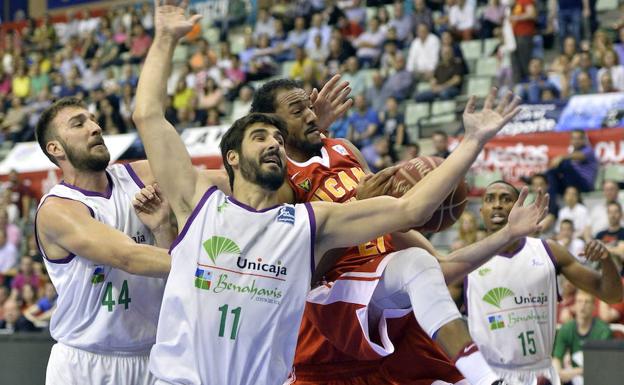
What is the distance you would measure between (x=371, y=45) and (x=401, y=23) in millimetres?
598

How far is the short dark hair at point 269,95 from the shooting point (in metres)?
5.81

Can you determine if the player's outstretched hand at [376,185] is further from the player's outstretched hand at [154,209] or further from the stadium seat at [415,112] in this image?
Result: the stadium seat at [415,112]

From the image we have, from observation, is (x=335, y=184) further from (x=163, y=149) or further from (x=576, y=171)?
(x=576, y=171)

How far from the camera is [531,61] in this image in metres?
14.5

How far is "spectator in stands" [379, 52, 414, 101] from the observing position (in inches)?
623

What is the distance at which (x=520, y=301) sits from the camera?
771 centimetres

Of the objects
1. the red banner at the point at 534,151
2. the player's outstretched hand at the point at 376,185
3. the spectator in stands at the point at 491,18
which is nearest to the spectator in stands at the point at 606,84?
the red banner at the point at 534,151

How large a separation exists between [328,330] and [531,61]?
9.94 metres

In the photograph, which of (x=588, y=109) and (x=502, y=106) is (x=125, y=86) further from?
(x=502, y=106)

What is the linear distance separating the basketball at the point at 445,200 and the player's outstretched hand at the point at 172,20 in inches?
49.1

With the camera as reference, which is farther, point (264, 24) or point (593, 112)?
point (264, 24)

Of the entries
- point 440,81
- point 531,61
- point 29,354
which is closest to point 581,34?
point 531,61

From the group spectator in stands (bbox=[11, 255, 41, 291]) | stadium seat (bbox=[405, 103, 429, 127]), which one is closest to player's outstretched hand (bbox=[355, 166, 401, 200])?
spectator in stands (bbox=[11, 255, 41, 291])

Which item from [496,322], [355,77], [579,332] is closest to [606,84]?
[355,77]
